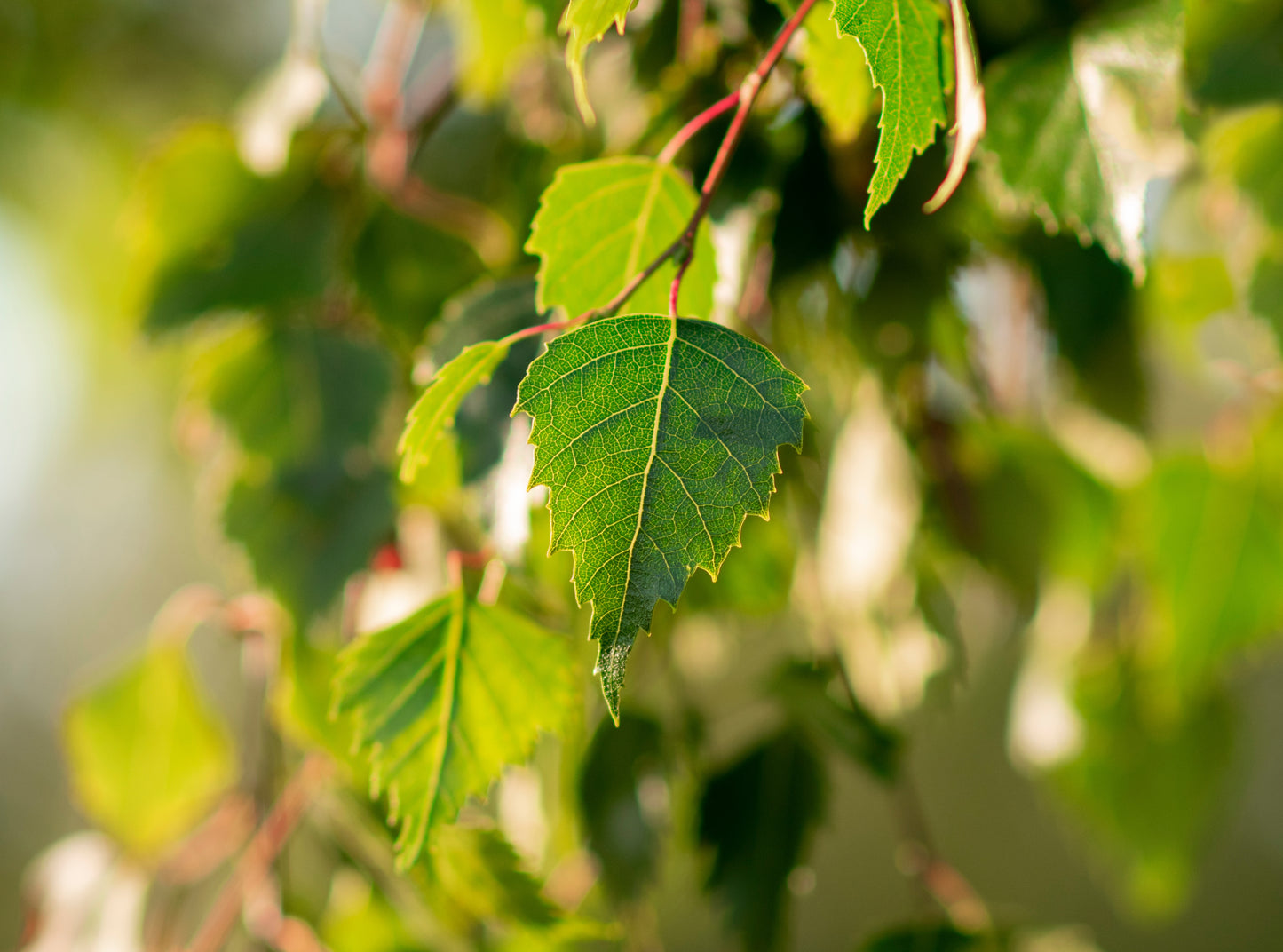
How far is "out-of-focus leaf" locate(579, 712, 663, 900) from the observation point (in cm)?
29

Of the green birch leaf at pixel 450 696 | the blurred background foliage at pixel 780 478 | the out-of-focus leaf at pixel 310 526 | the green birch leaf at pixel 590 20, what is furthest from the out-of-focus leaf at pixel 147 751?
the green birch leaf at pixel 590 20

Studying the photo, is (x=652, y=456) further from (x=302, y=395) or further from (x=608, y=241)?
(x=302, y=395)

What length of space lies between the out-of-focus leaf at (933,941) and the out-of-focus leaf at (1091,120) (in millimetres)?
254

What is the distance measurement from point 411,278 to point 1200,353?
0.36 m

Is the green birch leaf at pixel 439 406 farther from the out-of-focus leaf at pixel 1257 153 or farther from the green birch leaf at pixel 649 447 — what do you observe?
the out-of-focus leaf at pixel 1257 153

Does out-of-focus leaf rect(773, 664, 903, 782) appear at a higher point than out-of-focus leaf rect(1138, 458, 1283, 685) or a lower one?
higher

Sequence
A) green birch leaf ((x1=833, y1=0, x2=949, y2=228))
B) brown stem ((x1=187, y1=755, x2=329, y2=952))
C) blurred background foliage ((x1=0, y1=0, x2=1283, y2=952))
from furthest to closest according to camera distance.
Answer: brown stem ((x1=187, y1=755, x2=329, y2=952))
blurred background foliage ((x1=0, y1=0, x2=1283, y2=952))
green birch leaf ((x1=833, y1=0, x2=949, y2=228))

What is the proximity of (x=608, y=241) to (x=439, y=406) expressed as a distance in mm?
54

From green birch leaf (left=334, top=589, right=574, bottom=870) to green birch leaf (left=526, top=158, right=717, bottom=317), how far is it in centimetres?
8

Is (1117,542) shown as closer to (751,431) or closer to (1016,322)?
(1016,322)

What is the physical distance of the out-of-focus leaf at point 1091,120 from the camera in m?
0.20

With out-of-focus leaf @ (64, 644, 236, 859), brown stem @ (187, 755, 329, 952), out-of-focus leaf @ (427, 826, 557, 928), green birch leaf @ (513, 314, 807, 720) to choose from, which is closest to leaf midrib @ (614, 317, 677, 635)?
green birch leaf @ (513, 314, 807, 720)

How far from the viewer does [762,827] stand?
32cm

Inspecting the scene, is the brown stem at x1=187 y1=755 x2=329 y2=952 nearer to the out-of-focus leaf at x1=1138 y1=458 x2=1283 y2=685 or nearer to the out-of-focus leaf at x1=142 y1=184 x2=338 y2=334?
the out-of-focus leaf at x1=142 y1=184 x2=338 y2=334
